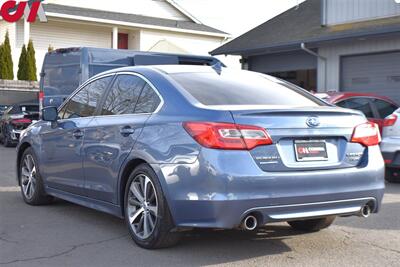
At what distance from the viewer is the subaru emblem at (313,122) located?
4941mm

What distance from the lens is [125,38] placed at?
99.2 ft

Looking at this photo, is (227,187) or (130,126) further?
(130,126)

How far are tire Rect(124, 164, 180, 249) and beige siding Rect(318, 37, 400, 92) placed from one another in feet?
37.9

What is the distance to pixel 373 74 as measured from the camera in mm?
16172

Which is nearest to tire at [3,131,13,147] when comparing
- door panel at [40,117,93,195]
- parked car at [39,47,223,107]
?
parked car at [39,47,223,107]

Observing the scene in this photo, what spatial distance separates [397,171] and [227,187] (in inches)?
241

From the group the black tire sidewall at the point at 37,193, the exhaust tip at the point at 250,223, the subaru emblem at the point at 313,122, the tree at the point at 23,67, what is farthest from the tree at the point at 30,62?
the exhaust tip at the point at 250,223

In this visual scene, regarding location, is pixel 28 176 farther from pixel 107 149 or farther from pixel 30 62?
pixel 30 62

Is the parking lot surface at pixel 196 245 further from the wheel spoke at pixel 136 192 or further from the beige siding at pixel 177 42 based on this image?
the beige siding at pixel 177 42

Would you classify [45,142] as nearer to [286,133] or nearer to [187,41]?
[286,133]

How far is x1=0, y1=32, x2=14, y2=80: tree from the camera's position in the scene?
24672mm

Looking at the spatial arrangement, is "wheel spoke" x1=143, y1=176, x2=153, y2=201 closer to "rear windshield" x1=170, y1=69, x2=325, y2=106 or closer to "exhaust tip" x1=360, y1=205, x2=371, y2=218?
"rear windshield" x1=170, y1=69, x2=325, y2=106

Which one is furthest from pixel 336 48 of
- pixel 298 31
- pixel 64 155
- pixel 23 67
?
pixel 23 67

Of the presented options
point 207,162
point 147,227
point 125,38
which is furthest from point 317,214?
point 125,38
